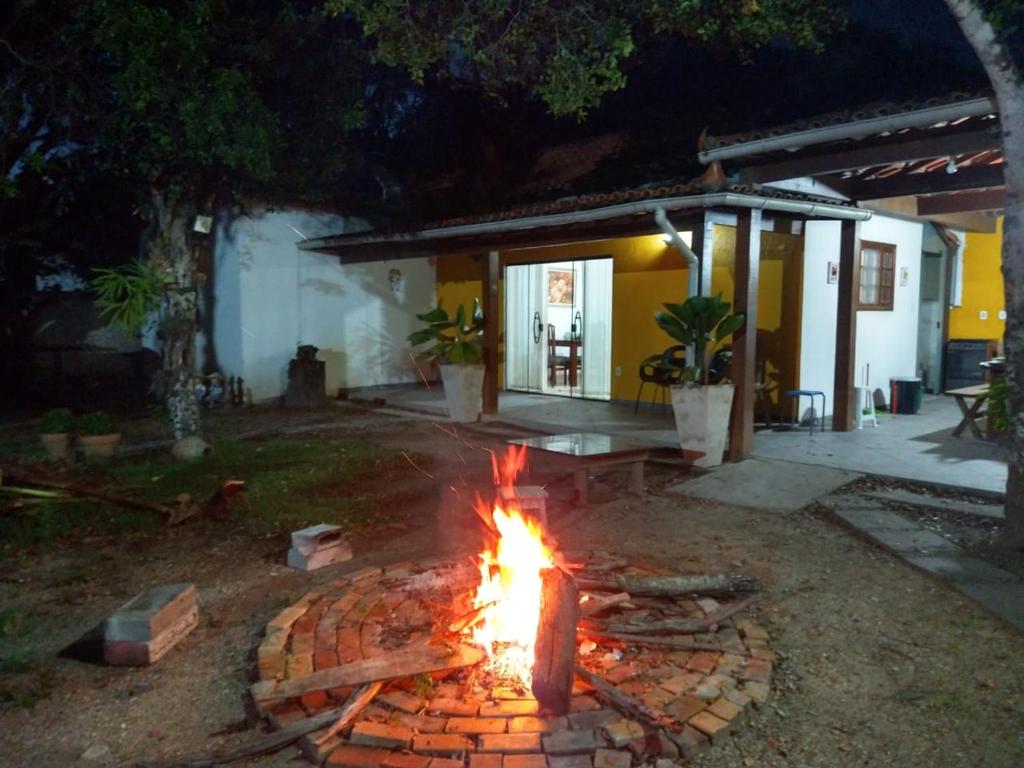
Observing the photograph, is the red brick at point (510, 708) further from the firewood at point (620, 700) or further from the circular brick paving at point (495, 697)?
the firewood at point (620, 700)

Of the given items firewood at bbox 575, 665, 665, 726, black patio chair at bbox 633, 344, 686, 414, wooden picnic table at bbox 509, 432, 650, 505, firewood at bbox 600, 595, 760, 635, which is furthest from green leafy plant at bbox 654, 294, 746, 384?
firewood at bbox 575, 665, 665, 726

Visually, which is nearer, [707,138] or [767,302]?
[707,138]

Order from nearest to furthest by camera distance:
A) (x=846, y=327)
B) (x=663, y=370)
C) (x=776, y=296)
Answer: (x=846, y=327), (x=776, y=296), (x=663, y=370)

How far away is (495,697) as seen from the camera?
330cm

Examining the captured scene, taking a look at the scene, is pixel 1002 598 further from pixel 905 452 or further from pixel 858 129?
pixel 858 129

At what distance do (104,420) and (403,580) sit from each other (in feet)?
17.6

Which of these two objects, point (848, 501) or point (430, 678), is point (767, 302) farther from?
point (430, 678)

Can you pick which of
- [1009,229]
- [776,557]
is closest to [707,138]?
[1009,229]

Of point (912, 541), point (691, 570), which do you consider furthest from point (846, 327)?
point (691, 570)

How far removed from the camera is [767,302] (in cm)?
1003

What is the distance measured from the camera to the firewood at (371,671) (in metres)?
3.32

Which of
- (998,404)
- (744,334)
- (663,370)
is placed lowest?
(998,404)

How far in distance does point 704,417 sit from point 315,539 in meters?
4.27

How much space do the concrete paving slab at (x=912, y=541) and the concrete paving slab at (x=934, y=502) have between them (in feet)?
2.34
